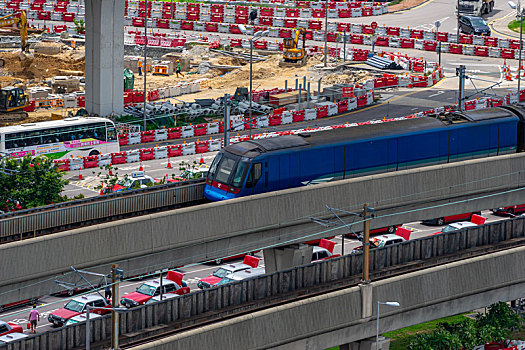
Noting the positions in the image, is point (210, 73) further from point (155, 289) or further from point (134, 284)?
point (155, 289)

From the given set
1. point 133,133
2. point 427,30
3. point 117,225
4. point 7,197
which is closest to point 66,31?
point 427,30

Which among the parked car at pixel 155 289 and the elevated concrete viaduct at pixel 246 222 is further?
the parked car at pixel 155 289

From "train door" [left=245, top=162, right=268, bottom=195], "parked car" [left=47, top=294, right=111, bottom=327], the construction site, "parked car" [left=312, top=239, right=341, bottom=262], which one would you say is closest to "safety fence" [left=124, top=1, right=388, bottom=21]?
the construction site

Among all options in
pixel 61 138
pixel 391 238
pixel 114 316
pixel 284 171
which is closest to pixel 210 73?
pixel 61 138

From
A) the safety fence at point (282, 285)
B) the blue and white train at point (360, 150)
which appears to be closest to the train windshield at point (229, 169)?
the blue and white train at point (360, 150)

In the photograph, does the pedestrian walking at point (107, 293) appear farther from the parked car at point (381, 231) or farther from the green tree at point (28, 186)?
the parked car at point (381, 231)
